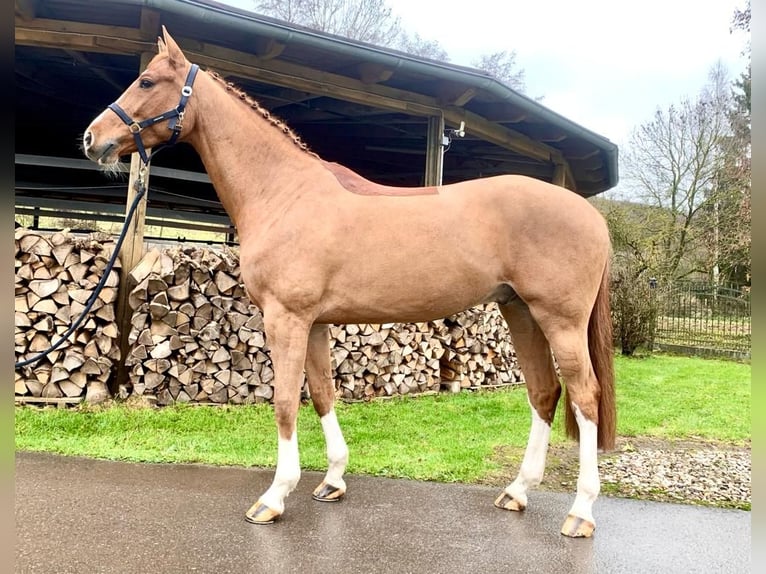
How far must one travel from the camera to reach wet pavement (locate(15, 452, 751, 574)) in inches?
89.0

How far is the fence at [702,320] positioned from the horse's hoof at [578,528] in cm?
995

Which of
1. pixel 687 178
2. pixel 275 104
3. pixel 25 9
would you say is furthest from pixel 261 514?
pixel 687 178

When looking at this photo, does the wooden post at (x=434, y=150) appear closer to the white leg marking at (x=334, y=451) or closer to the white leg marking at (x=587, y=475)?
the white leg marking at (x=334, y=451)

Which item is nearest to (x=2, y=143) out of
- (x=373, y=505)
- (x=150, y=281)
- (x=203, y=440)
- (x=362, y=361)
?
(x=373, y=505)

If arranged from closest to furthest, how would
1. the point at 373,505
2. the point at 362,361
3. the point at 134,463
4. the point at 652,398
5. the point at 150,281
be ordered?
the point at 373,505 < the point at 134,463 < the point at 150,281 < the point at 362,361 < the point at 652,398

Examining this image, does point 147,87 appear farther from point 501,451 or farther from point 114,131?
point 501,451

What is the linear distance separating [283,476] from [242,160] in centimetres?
170

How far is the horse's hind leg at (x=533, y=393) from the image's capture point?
295 cm

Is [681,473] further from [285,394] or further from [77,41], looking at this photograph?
[77,41]

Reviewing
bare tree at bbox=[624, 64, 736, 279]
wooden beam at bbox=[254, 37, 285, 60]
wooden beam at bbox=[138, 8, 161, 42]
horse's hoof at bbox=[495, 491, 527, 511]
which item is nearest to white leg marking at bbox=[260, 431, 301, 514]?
horse's hoof at bbox=[495, 491, 527, 511]

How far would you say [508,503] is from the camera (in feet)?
9.70

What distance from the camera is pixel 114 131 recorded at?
8.83 ft

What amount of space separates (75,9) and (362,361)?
4.31m

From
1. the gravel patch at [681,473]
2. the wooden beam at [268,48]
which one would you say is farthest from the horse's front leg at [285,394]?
the wooden beam at [268,48]
